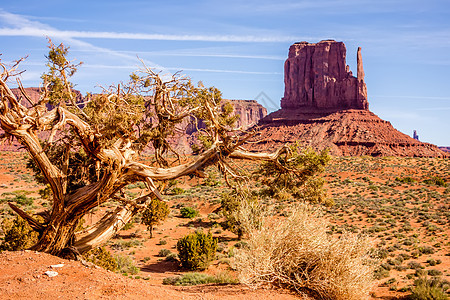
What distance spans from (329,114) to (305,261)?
11282 cm

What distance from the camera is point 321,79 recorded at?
123562 millimetres

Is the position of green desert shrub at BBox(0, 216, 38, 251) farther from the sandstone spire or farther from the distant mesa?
the sandstone spire

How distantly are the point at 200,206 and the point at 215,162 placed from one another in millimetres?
25914

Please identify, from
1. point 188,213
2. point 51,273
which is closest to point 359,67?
point 188,213

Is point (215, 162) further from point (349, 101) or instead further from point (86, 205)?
point (349, 101)

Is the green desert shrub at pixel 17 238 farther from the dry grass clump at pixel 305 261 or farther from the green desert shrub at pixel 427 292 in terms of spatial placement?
the green desert shrub at pixel 427 292

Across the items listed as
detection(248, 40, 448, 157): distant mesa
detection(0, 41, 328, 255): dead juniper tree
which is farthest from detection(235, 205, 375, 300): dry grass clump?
detection(248, 40, 448, 157): distant mesa

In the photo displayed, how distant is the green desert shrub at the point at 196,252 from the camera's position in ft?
52.8

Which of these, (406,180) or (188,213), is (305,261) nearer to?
(188,213)

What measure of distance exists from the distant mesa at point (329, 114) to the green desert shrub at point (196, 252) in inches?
2721

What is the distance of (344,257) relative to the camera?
7.14 m

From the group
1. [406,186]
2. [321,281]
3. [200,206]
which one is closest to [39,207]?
[200,206]

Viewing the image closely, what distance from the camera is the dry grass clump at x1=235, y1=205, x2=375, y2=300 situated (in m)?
7.06

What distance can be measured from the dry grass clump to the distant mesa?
77885 millimetres
